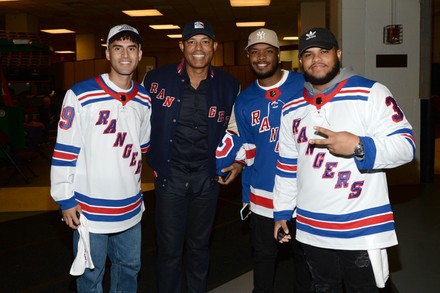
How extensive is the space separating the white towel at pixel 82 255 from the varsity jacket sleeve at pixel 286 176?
3.19 ft

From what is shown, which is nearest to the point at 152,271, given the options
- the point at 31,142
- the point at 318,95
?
the point at 318,95

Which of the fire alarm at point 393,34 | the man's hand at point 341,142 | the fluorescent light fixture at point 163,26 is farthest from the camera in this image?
the fluorescent light fixture at point 163,26

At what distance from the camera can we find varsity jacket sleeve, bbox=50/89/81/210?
2.37m

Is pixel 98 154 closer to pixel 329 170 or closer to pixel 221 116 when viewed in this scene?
pixel 221 116

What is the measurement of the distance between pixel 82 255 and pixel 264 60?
1.51 m

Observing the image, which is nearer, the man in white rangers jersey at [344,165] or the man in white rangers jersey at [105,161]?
the man in white rangers jersey at [344,165]

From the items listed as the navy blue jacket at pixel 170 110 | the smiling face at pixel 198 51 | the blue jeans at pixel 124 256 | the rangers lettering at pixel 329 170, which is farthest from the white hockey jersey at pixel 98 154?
the rangers lettering at pixel 329 170

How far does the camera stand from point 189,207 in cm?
296

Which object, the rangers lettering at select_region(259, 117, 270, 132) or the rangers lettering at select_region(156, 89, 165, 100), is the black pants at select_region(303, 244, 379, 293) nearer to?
the rangers lettering at select_region(259, 117, 270, 132)

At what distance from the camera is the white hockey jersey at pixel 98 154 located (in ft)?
7.80

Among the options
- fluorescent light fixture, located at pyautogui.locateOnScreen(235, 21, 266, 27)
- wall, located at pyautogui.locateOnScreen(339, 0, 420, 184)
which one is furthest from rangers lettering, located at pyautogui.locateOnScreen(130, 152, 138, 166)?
fluorescent light fixture, located at pyautogui.locateOnScreen(235, 21, 266, 27)

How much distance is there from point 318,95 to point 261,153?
2.42ft

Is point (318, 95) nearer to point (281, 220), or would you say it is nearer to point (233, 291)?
point (281, 220)

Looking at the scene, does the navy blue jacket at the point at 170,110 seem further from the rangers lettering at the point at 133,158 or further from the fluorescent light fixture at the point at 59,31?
the fluorescent light fixture at the point at 59,31
